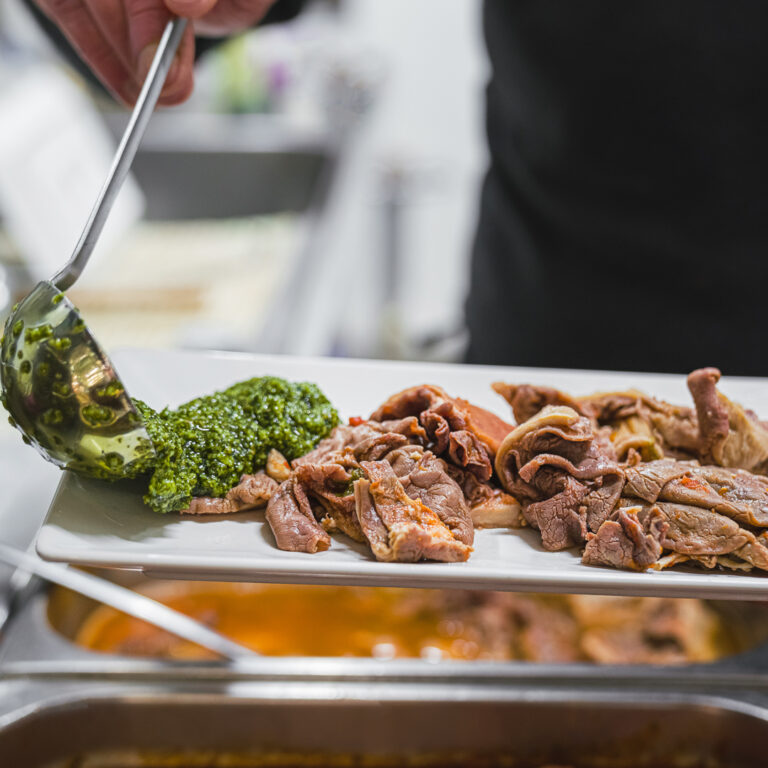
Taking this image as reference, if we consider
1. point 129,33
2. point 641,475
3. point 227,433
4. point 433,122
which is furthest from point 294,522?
point 433,122

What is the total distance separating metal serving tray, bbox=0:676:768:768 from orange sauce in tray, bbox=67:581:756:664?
1.15 ft

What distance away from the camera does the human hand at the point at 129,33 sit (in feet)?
4.97

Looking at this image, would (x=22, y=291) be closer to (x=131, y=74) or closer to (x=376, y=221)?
(x=131, y=74)

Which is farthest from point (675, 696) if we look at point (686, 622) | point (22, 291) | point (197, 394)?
point (22, 291)

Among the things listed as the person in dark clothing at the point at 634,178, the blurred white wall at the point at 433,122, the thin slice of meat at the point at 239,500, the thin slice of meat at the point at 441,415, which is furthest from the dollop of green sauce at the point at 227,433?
the blurred white wall at the point at 433,122

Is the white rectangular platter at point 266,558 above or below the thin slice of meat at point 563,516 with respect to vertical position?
above

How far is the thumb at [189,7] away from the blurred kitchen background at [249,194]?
101 centimetres

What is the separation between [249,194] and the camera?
438 cm

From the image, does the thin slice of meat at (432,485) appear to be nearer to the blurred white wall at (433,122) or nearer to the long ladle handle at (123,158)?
the long ladle handle at (123,158)

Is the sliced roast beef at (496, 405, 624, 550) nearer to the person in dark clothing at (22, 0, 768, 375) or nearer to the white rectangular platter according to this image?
the white rectangular platter

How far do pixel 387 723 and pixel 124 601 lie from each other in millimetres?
695

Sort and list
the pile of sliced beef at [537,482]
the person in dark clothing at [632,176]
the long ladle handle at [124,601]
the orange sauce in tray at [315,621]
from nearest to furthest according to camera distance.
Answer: the pile of sliced beef at [537,482] → the long ladle handle at [124,601] → the person in dark clothing at [632,176] → the orange sauce in tray at [315,621]

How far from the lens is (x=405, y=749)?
6.13 feet

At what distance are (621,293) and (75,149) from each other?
2.45m
